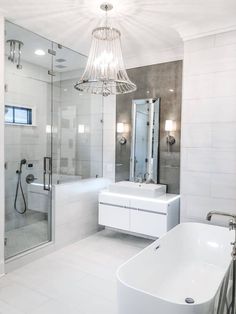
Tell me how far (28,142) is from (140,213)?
2.15 metres

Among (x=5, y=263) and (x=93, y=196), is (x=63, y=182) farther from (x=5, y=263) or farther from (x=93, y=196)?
(x=5, y=263)

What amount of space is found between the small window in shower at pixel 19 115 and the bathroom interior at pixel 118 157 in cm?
2

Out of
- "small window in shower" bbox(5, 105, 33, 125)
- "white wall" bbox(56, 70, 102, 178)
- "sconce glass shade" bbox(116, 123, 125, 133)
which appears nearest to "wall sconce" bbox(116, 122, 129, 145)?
"sconce glass shade" bbox(116, 123, 125, 133)

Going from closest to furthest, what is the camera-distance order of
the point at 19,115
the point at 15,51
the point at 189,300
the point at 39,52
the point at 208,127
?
the point at 189,300
the point at 208,127
the point at 15,51
the point at 39,52
the point at 19,115

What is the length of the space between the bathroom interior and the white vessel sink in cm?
2

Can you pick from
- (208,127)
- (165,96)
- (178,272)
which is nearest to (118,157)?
(165,96)

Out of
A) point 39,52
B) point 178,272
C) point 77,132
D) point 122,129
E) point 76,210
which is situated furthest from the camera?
point 77,132

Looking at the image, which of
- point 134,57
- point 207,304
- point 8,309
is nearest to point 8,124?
point 134,57

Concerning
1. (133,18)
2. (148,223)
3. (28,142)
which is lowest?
(148,223)

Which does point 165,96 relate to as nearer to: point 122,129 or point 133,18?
point 122,129

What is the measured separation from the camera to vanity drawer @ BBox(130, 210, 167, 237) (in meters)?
3.42

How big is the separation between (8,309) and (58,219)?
1424mm

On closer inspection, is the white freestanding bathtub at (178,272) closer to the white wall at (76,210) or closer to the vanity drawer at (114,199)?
the vanity drawer at (114,199)

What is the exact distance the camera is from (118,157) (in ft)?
14.5
